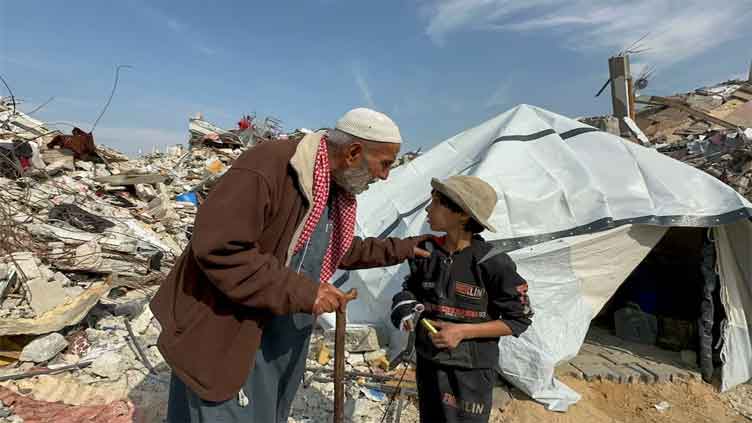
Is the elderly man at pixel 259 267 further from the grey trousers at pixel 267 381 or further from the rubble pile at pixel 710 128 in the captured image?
the rubble pile at pixel 710 128

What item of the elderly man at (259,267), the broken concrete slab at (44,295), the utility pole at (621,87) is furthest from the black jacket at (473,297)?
the utility pole at (621,87)

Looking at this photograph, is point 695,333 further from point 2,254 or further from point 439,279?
point 2,254

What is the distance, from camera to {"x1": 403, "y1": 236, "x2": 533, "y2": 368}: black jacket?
1.88 metres

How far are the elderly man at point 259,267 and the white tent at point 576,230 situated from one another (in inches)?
91.4

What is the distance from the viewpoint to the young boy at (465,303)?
188 centimetres

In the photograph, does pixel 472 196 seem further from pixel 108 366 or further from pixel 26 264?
pixel 26 264

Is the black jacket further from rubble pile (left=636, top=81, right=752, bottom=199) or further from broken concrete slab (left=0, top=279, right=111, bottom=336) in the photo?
rubble pile (left=636, top=81, right=752, bottom=199)

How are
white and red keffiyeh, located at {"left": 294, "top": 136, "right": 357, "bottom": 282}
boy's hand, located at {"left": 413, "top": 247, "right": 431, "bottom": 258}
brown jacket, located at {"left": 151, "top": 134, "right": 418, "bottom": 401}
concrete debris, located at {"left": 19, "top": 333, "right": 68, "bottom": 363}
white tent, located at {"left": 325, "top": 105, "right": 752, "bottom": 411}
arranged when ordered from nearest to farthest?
brown jacket, located at {"left": 151, "top": 134, "right": 418, "bottom": 401} < white and red keffiyeh, located at {"left": 294, "top": 136, "right": 357, "bottom": 282} < boy's hand, located at {"left": 413, "top": 247, "right": 431, "bottom": 258} < concrete debris, located at {"left": 19, "top": 333, "right": 68, "bottom": 363} < white tent, located at {"left": 325, "top": 105, "right": 752, "bottom": 411}

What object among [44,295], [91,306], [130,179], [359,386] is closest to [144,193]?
[130,179]

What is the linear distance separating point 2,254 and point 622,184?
6.14 meters

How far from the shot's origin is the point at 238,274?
3.94ft

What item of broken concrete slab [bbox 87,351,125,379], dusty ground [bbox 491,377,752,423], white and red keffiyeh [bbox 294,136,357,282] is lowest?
dusty ground [bbox 491,377,752,423]

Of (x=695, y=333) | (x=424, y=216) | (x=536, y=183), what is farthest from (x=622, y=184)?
(x=695, y=333)

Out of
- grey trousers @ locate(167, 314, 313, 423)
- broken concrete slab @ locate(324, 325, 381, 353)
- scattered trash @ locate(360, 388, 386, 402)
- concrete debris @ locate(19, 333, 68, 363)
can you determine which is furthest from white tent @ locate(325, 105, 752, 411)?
concrete debris @ locate(19, 333, 68, 363)
